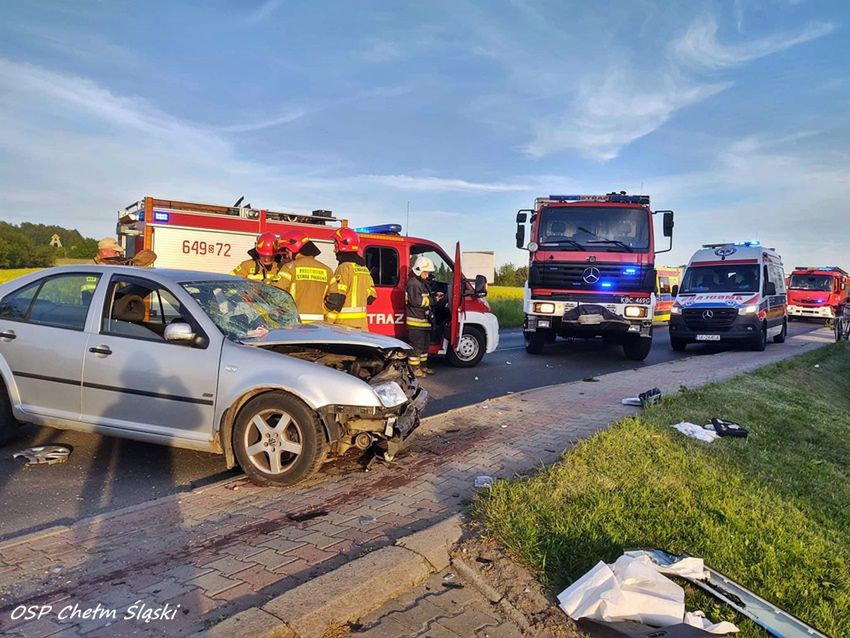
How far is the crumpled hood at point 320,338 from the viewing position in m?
4.61

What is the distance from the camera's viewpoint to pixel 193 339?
4566 millimetres

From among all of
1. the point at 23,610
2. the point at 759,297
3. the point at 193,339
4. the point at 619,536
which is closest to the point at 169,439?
the point at 193,339

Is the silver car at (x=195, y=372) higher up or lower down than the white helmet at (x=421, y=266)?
lower down

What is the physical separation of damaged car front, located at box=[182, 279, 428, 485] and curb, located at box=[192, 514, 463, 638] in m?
1.15

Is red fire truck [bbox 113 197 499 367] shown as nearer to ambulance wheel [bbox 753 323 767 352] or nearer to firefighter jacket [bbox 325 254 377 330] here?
firefighter jacket [bbox 325 254 377 330]

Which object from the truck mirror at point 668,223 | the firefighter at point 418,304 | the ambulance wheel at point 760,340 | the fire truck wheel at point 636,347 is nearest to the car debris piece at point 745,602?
the firefighter at point 418,304

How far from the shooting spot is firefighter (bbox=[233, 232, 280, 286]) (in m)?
6.75

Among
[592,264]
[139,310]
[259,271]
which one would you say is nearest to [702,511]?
[139,310]

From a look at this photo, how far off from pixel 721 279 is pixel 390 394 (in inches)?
565


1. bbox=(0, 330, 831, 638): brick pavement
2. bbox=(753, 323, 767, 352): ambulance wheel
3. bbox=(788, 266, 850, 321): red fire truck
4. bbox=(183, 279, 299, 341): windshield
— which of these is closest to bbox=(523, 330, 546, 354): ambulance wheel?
bbox=(753, 323, 767, 352): ambulance wheel

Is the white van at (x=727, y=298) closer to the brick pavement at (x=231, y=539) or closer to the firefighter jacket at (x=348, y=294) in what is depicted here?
the brick pavement at (x=231, y=539)

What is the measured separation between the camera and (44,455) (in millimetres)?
4961

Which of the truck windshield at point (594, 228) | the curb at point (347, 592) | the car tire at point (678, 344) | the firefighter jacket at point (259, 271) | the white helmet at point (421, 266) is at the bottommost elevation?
the car tire at point (678, 344)

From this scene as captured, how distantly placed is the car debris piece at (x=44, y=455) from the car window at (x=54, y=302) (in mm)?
1022
